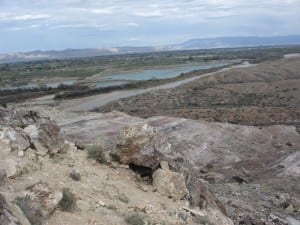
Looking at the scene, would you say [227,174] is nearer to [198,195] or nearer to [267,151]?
[267,151]

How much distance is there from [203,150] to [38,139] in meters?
22.7

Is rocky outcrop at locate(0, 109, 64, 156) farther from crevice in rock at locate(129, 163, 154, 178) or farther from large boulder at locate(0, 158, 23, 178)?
crevice in rock at locate(129, 163, 154, 178)

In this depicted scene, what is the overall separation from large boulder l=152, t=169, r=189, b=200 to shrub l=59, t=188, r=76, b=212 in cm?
362

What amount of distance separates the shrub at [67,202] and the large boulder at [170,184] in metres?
3.62

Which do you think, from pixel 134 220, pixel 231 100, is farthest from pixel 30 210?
pixel 231 100

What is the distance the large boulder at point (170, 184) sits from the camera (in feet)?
46.1

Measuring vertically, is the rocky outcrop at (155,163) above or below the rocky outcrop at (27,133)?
below

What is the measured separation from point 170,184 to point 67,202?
413 centimetres

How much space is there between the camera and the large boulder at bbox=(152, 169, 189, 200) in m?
14.0

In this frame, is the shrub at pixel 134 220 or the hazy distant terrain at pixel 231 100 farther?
the hazy distant terrain at pixel 231 100

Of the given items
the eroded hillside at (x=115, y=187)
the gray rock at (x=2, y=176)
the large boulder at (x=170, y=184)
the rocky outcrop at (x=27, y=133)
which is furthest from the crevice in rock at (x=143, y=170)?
the gray rock at (x=2, y=176)

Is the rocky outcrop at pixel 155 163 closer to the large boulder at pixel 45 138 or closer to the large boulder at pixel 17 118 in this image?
the large boulder at pixel 45 138

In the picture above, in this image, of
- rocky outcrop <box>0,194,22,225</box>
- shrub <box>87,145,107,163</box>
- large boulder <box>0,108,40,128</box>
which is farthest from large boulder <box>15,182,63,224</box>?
shrub <box>87,145,107,163</box>

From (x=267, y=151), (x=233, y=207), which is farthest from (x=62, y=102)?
(x=233, y=207)
